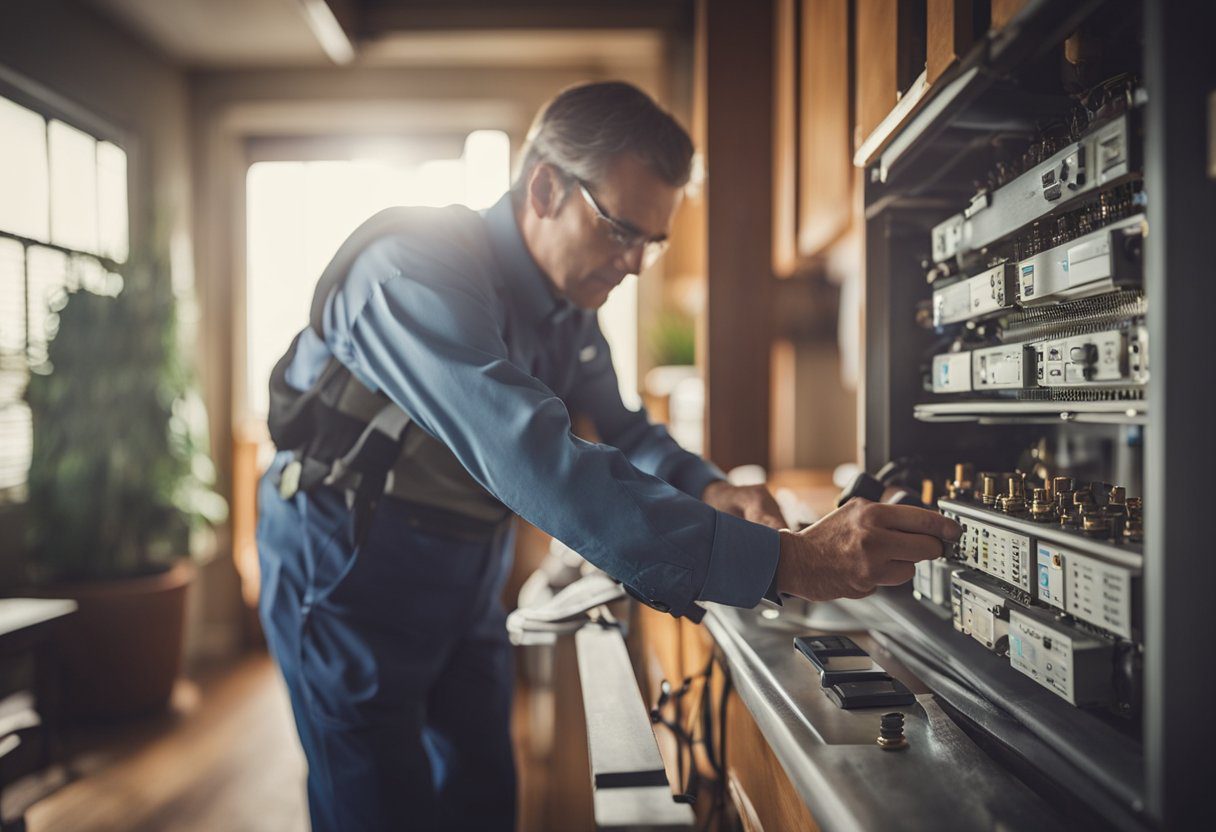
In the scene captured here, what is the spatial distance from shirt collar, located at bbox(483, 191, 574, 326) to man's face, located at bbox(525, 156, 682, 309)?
0.07 ft

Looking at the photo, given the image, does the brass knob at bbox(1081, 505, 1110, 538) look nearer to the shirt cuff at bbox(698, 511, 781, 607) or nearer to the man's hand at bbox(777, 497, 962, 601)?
the man's hand at bbox(777, 497, 962, 601)

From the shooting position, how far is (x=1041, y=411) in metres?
0.72

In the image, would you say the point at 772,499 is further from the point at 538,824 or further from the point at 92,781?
the point at 92,781

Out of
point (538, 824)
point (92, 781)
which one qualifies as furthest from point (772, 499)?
point (92, 781)

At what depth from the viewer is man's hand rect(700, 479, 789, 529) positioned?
3.59ft

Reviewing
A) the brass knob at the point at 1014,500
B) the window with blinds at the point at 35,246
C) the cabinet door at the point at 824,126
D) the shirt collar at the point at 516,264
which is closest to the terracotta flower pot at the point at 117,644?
the window with blinds at the point at 35,246

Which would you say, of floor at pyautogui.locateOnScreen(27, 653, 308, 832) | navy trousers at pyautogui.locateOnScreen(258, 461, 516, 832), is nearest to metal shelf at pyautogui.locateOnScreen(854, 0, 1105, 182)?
navy trousers at pyautogui.locateOnScreen(258, 461, 516, 832)

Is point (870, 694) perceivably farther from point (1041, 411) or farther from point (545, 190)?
point (545, 190)

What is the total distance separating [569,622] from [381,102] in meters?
3.53

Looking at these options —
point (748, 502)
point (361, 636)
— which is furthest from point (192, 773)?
point (748, 502)

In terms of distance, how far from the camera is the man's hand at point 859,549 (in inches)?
29.0

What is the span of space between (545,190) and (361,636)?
72cm

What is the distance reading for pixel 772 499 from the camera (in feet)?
3.70

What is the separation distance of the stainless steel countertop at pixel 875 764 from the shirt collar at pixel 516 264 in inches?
25.1
